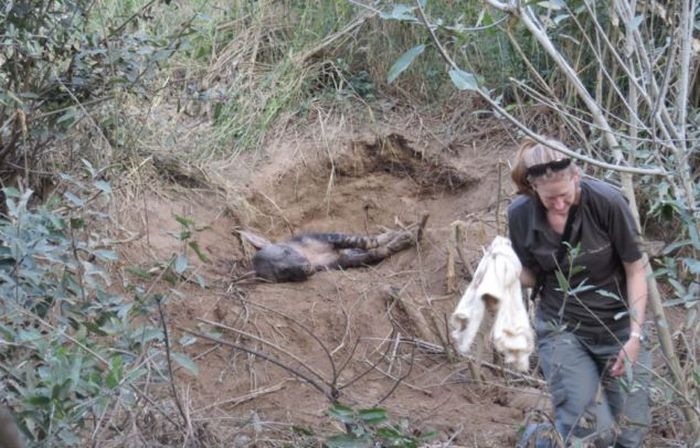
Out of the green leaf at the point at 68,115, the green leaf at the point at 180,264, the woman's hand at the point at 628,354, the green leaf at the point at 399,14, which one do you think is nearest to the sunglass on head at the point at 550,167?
the woman's hand at the point at 628,354

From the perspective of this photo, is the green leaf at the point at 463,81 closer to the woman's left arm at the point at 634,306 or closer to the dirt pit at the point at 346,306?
Result: the woman's left arm at the point at 634,306

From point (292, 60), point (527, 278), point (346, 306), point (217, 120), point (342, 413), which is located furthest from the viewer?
point (292, 60)

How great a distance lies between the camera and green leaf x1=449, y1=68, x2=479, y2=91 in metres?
2.87

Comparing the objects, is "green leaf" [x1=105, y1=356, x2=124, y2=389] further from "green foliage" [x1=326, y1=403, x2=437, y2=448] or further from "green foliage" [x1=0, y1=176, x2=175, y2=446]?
"green foliage" [x1=326, y1=403, x2=437, y2=448]

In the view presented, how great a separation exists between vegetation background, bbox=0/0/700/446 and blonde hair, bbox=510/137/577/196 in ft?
0.59

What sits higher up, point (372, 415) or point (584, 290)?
point (584, 290)

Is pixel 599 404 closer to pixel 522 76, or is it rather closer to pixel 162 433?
pixel 162 433

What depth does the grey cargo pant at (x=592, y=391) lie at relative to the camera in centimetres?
416

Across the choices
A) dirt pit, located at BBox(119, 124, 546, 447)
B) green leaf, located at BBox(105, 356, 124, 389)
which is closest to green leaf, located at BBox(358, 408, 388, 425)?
dirt pit, located at BBox(119, 124, 546, 447)

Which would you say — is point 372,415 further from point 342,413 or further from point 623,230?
point 623,230

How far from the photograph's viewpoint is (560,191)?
402 centimetres

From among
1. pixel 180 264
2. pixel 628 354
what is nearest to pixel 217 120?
pixel 180 264

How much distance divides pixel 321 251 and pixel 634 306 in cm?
403

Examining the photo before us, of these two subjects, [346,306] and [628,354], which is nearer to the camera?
[628,354]
